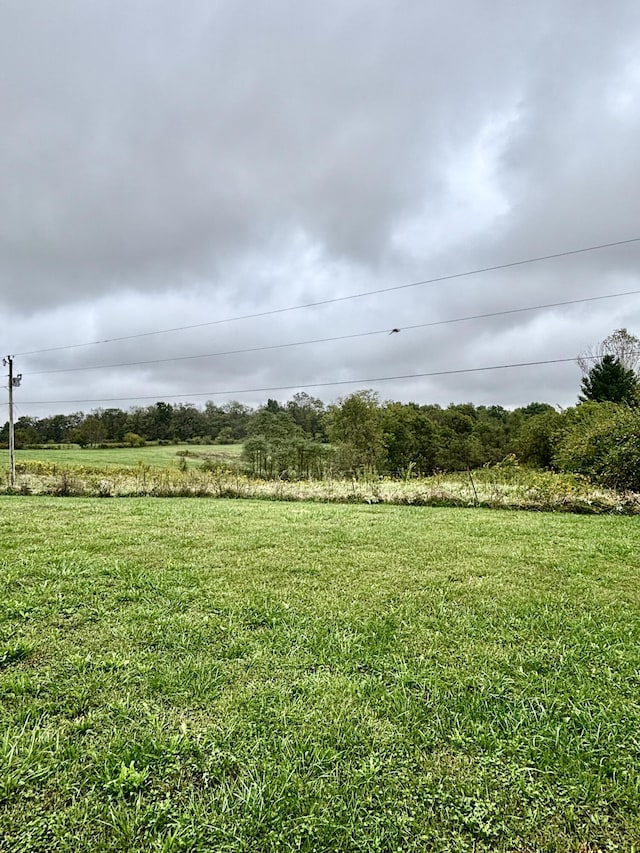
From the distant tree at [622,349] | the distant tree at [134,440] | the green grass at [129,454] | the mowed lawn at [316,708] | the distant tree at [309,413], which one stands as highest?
the distant tree at [622,349]

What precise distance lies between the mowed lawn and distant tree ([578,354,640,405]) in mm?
25395

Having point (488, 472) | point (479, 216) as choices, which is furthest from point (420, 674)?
point (479, 216)

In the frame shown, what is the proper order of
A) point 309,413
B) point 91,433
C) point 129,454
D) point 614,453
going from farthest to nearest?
1. point 309,413
2. point 91,433
3. point 129,454
4. point 614,453

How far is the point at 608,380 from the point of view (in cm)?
2622

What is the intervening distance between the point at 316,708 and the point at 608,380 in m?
30.6

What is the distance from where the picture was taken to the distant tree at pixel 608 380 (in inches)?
962

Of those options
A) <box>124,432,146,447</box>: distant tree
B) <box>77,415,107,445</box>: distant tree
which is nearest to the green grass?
<box>124,432,146,447</box>: distant tree

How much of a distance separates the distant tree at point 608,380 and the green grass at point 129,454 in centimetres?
2226

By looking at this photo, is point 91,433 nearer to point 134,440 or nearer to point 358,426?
point 134,440

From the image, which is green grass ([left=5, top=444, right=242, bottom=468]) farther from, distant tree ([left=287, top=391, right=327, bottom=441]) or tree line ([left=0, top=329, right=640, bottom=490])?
distant tree ([left=287, top=391, right=327, bottom=441])

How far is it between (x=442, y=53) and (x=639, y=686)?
965 centimetres

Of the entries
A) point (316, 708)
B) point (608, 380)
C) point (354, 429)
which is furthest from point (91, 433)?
point (608, 380)

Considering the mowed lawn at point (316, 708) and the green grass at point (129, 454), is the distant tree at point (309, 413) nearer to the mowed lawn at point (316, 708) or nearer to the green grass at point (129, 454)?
the green grass at point (129, 454)

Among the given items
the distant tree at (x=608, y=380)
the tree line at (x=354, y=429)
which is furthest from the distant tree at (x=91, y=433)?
the distant tree at (x=608, y=380)
